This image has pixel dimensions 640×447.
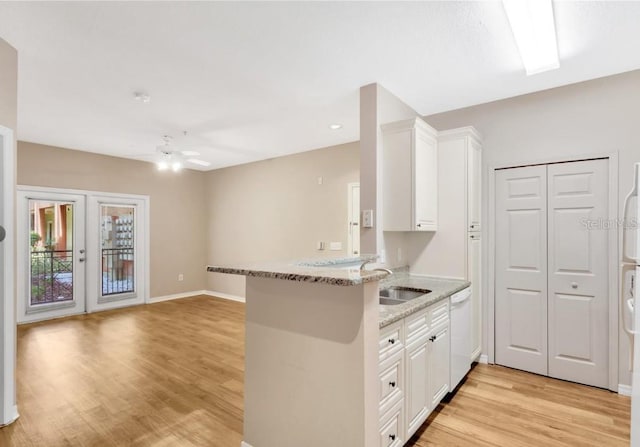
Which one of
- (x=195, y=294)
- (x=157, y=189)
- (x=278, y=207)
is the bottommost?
(x=195, y=294)

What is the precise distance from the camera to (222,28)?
2150 mm

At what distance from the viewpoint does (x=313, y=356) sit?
1706 mm

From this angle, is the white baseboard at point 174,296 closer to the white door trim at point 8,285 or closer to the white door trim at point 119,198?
the white door trim at point 119,198

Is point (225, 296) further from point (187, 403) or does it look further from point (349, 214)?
point (187, 403)

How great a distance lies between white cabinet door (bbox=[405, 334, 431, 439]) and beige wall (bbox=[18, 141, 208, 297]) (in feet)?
19.0

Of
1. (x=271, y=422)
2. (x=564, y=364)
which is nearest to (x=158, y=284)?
(x=271, y=422)

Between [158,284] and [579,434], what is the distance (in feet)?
21.6

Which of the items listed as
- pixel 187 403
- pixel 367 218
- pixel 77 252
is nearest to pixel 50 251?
pixel 77 252

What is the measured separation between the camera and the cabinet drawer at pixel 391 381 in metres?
1.73

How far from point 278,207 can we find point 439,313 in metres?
3.96

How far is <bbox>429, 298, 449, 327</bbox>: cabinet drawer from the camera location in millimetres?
2335

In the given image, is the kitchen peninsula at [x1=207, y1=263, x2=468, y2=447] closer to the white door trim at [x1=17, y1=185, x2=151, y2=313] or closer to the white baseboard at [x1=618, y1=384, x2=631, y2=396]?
the white baseboard at [x1=618, y1=384, x2=631, y2=396]

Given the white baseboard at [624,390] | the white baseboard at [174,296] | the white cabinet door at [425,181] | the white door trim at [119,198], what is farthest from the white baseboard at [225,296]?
the white baseboard at [624,390]

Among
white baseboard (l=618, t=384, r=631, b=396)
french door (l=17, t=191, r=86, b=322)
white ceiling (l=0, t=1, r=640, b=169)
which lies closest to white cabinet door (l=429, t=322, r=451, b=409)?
white baseboard (l=618, t=384, r=631, b=396)
